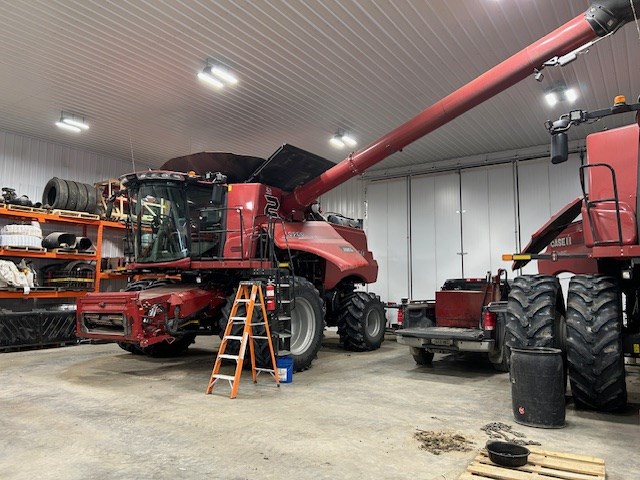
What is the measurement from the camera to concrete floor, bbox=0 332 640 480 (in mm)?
3289

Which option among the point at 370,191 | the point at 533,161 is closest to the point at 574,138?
the point at 533,161

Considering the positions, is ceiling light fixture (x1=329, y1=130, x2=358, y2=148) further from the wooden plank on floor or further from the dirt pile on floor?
the wooden plank on floor

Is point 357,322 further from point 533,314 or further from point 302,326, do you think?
point 533,314

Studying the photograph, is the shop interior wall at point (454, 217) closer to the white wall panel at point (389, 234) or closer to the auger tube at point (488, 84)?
the white wall panel at point (389, 234)

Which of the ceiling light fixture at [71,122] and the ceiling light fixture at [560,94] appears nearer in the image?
the ceiling light fixture at [560,94]

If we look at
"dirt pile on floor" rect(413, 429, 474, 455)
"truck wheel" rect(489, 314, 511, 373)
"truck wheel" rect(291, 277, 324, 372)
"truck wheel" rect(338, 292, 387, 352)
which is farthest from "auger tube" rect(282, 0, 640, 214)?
"dirt pile on floor" rect(413, 429, 474, 455)

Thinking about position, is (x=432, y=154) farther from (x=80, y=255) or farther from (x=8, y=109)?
(x=8, y=109)

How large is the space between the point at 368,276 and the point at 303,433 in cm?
654

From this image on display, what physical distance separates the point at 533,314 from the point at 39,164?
12258 mm

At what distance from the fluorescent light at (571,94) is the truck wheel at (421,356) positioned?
19.3ft

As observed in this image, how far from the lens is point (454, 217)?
13.2 m

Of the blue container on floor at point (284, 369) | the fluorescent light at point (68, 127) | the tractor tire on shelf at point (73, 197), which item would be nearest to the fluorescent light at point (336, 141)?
the fluorescent light at point (68, 127)

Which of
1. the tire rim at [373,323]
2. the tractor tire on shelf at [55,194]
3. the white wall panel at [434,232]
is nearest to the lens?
the tire rim at [373,323]

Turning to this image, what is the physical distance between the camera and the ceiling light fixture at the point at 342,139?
11531 mm
